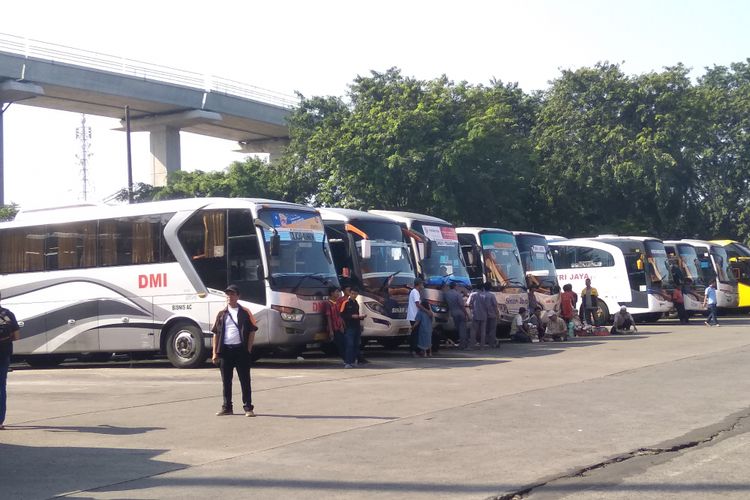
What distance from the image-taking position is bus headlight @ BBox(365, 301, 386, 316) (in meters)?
20.8

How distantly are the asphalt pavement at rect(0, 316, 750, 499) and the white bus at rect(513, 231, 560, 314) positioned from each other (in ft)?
31.7

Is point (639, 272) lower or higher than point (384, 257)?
lower

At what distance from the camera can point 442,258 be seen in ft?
78.1

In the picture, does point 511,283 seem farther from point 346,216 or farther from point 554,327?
point 346,216

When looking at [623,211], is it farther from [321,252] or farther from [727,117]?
[321,252]

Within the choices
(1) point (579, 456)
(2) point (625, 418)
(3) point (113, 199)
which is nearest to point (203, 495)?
(1) point (579, 456)

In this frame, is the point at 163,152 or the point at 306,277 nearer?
the point at 306,277

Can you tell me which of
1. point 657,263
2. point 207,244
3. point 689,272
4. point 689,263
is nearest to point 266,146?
point 689,263

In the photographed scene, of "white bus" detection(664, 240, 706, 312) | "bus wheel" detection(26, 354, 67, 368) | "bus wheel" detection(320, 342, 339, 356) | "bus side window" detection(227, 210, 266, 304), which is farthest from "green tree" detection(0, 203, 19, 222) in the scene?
"white bus" detection(664, 240, 706, 312)

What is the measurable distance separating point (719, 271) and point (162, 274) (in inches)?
1015

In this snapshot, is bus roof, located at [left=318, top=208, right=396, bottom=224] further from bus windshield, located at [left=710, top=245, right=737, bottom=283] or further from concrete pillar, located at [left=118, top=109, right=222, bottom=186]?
concrete pillar, located at [left=118, top=109, right=222, bottom=186]

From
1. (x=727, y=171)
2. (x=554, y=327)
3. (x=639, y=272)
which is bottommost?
(x=554, y=327)

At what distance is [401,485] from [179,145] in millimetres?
41319

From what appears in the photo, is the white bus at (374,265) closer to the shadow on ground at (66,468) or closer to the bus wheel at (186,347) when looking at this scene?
the bus wheel at (186,347)
